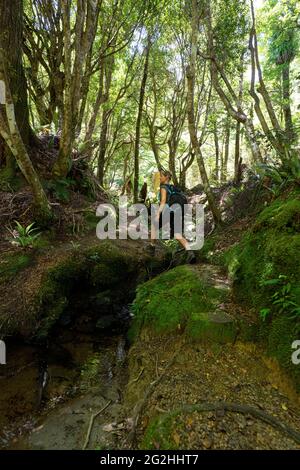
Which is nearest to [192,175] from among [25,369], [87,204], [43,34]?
[43,34]

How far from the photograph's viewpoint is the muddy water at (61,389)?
10.8 ft

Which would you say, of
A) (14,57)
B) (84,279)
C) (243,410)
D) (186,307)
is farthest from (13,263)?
(14,57)

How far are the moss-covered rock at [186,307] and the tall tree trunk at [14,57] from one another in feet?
16.2

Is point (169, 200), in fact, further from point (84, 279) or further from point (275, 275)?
point (275, 275)

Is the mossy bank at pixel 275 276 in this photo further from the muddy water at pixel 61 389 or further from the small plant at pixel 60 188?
the small plant at pixel 60 188

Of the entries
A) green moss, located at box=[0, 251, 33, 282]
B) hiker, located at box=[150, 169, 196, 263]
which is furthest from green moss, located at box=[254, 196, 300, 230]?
green moss, located at box=[0, 251, 33, 282]

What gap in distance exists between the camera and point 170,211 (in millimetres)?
7148

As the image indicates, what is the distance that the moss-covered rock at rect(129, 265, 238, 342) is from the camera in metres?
4.02

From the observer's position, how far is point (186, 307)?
455 cm

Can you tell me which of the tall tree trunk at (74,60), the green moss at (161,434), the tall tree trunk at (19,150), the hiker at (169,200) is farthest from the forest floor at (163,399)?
the tall tree trunk at (74,60)

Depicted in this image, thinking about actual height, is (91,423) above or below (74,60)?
below

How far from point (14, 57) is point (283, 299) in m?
8.16
